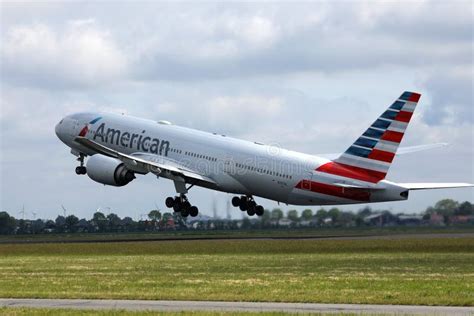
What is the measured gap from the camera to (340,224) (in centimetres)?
10969

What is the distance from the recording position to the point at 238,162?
265 feet

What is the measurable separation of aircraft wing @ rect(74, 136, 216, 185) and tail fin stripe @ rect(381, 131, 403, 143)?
56.8 ft

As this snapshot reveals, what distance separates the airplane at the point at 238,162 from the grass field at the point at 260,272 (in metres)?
4.11

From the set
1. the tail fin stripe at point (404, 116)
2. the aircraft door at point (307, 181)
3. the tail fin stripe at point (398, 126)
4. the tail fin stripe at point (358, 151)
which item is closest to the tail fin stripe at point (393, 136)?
the tail fin stripe at point (398, 126)

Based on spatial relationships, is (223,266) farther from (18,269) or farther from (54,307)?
(54,307)

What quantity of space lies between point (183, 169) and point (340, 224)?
30.0 m

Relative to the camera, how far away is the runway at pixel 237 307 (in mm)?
33344

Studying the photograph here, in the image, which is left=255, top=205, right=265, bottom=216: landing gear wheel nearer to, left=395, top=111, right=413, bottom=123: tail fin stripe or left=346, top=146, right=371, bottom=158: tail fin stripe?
left=346, top=146, right=371, bottom=158: tail fin stripe

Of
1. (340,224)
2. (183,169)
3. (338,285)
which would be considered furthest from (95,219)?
(338,285)

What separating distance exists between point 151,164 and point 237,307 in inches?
1925

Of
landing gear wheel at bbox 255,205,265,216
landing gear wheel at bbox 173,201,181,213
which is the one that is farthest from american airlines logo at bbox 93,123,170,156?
landing gear wheel at bbox 255,205,265,216

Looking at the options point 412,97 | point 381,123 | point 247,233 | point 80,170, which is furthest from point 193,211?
point 247,233

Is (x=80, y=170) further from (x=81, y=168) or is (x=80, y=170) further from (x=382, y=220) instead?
(x=382, y=220)

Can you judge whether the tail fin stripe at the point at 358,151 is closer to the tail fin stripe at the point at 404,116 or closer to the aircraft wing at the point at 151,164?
the tail fin stripe at the point at 404,116
